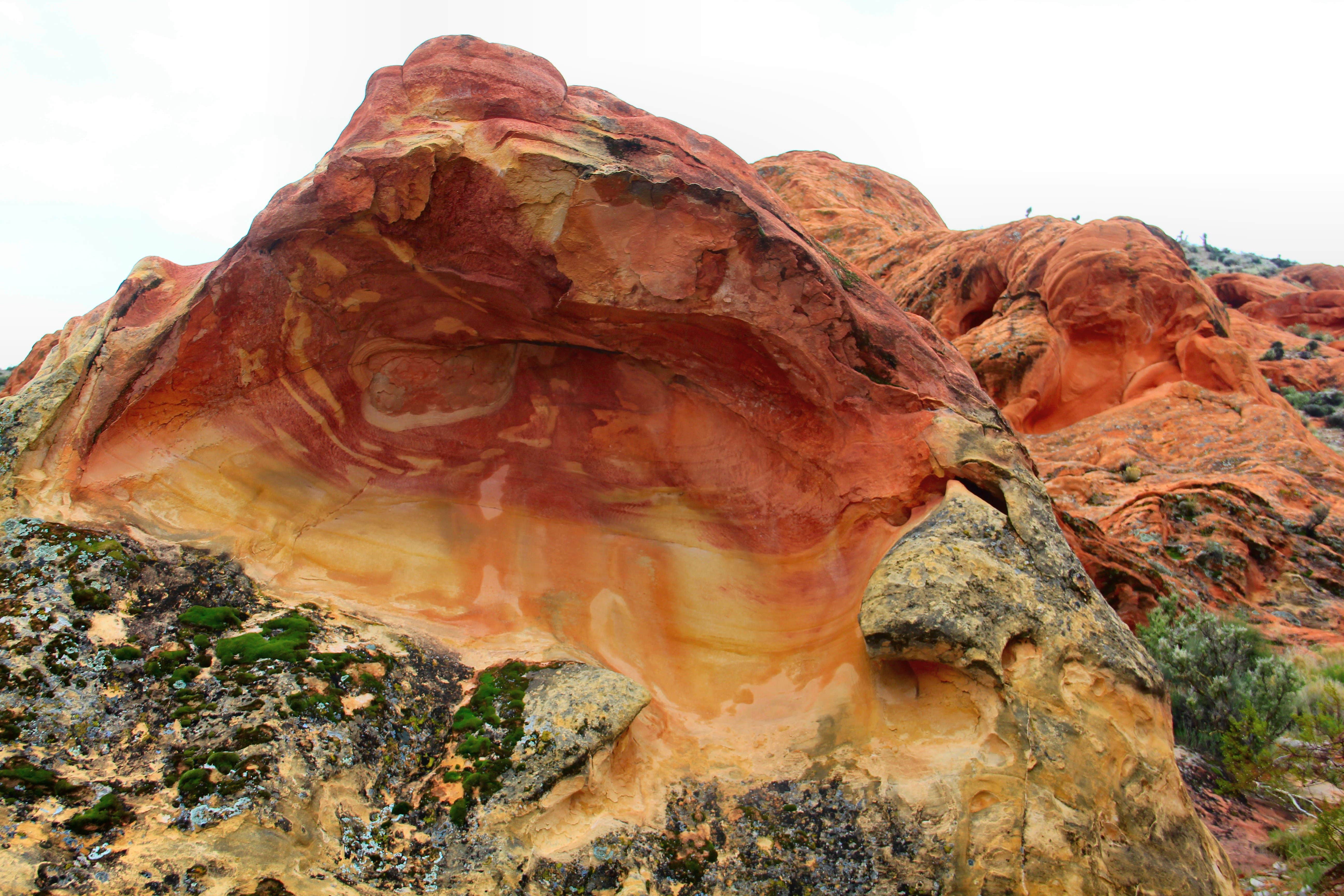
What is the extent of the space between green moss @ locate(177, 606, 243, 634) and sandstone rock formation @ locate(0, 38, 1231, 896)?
3cm

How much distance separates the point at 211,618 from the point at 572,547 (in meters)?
2.49

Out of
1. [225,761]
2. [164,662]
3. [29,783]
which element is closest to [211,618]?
[164,662]

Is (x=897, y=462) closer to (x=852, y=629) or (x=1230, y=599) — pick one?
(x=852, y=629)

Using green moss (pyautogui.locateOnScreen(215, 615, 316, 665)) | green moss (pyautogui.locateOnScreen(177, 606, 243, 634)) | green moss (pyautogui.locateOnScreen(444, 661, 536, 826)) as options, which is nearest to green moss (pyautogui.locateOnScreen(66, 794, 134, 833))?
green moss (pyautogui.locateOnScreen(215, 615, 316, 665))

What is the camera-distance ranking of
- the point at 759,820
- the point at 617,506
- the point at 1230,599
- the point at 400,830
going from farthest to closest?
1. the point at 1230,599
2. the point at 617,506
3. the point at 759,820
4. the point at 400,830

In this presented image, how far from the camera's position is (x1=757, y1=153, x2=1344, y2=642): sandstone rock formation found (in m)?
8.07

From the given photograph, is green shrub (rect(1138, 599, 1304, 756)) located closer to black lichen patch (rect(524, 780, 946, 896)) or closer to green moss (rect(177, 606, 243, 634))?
A: black lichen patch (rect(524, 780, 946, 896))

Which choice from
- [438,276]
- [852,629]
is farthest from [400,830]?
[438,276]

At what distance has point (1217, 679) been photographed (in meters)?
6.21

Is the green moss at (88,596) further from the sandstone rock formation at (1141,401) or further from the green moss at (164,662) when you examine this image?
the sandstone rock formation at (1141,401)

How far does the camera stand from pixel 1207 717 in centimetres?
634

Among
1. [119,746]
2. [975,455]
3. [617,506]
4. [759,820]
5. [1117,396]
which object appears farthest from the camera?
[1117,396]

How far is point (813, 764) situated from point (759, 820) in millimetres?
489

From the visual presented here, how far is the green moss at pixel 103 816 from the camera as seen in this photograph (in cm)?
283
